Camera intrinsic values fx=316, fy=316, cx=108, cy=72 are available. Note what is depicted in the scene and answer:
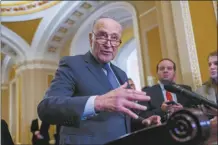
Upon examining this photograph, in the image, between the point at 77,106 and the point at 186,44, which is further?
the point at 186,44

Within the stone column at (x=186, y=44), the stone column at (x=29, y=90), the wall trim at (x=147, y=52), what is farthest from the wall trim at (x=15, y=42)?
the stone column at (x=186, y=44)

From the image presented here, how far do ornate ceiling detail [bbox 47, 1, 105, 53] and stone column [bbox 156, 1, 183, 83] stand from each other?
333cm

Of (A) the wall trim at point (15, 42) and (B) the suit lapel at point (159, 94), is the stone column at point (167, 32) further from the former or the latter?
(A) the wall trim at point (15, 42)

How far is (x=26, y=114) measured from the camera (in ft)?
31.1

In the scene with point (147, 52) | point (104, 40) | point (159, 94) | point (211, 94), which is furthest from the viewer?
point (147, 52)

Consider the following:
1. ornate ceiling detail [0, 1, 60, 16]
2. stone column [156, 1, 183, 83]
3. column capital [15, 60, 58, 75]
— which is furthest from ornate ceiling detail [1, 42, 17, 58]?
stone column [156, 1, 183, 83]

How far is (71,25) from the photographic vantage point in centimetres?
904

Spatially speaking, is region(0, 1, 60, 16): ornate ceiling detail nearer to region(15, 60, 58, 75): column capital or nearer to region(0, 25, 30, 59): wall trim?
region(0, 25, 30, 59): wall trim

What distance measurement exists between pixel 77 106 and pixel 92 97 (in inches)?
2.5

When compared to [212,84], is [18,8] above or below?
above

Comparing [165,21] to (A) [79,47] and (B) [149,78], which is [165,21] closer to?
(B) [149,78]

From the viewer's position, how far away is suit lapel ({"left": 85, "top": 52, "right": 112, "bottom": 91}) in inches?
49.8

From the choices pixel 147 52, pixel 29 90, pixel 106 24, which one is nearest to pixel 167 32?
pixel 147 52

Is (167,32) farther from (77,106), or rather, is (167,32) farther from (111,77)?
(77,106)
